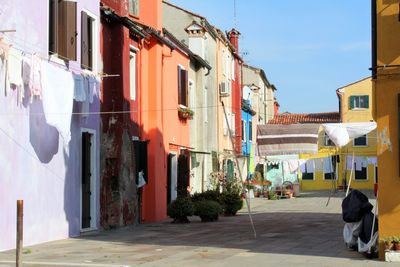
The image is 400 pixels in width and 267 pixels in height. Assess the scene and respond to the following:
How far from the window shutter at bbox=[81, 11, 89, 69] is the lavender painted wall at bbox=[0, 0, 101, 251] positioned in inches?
8.5

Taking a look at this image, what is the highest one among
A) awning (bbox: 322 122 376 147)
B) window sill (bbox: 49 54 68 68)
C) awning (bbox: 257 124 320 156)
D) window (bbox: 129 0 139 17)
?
window (bbox: 129 0 139 17)

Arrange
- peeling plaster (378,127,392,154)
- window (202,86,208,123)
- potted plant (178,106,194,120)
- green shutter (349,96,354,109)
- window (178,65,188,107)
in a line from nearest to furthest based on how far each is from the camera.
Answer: peeling plaster (378,127,392,154), potted plant (178,106,194,120), window (178,65,188,107), window (202,86,208,123), green shutter (349,96,354,109)

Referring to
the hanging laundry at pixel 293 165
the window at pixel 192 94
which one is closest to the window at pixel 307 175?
the hanging laundry at pixel 293 165

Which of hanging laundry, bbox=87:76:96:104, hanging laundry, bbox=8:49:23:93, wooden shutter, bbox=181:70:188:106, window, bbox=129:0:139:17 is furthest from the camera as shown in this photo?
wooden shutter, bbox=181:70:188:106

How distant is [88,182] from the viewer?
53.9ft

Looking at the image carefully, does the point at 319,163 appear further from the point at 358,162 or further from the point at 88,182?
the point at 88,182

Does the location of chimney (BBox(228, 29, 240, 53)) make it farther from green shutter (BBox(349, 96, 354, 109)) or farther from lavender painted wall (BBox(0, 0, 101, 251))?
lavender painted wall (BBox(0, 0, 101, 251))

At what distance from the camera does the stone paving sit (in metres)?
10.8

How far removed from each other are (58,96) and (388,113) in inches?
268

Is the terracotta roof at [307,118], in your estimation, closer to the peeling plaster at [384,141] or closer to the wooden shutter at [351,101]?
Result: the wooden shutter at [351,101]

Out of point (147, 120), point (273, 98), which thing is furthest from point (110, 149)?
point (273, 98)

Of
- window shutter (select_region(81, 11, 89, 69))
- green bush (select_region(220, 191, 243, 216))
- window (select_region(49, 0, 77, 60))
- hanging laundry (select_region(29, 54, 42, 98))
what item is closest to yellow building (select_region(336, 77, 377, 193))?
green bush (select_region(220, 191, 243, 216))

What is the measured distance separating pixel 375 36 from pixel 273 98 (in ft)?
178

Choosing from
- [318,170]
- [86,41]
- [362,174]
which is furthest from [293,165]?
[86,41]
